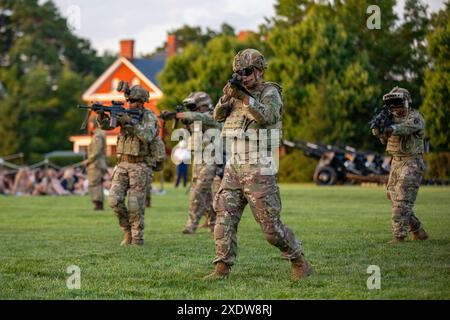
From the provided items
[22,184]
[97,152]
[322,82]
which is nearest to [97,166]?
[97,152]

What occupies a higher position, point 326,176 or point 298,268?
point 326,176

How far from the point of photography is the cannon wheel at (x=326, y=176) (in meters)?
42.9

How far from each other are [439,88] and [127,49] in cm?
4728

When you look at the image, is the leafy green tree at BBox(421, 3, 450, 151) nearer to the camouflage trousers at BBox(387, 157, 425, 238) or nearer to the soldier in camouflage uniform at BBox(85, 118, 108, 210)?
the soldier in camouflage uniform at BBox(85, 118, 108, 210)

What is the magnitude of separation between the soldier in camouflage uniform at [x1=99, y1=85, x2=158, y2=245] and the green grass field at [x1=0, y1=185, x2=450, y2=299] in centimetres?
40

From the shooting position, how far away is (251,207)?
9664 millimetres

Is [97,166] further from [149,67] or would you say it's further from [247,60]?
[149,67]

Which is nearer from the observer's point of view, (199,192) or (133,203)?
(133,203)

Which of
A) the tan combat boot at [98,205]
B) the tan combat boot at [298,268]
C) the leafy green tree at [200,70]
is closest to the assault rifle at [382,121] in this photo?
the tan combat boot at [298,268]

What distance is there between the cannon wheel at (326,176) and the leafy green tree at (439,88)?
539 cm

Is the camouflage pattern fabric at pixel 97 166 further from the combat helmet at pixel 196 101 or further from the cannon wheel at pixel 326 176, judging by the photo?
the cannon wheel at pixel 326 176
